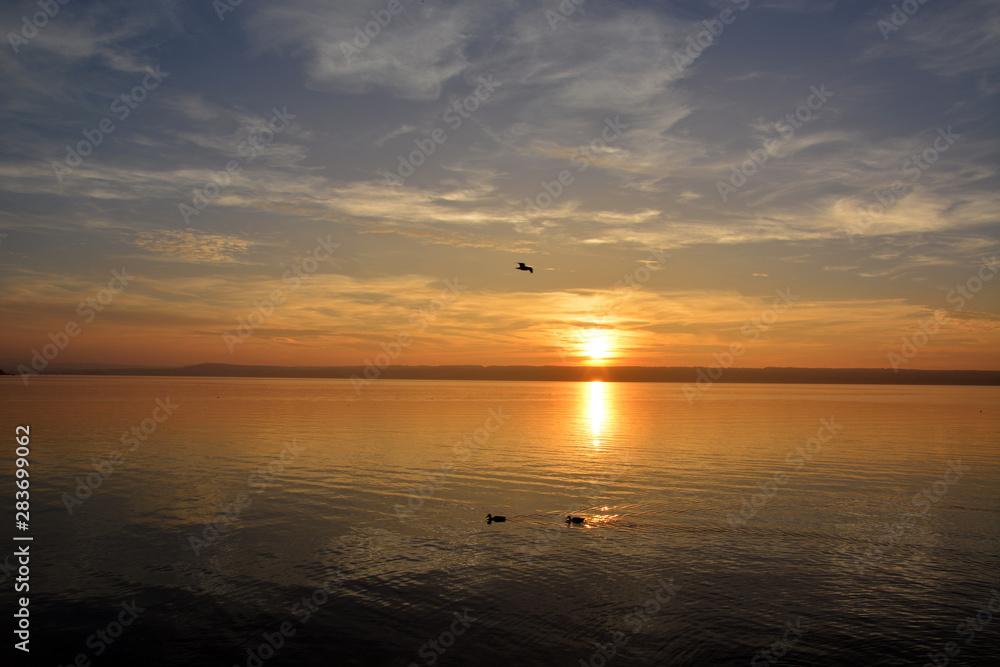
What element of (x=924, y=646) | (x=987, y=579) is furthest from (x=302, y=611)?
(x=987, y=579)

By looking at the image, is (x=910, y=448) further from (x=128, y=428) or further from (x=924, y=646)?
(x=128, y=428)

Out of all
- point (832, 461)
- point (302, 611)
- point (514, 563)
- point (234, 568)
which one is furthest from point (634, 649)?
point (832, 461)

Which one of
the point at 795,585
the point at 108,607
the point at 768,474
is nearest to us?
Answer: the point at 108,607

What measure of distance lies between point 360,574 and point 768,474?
2894 cm

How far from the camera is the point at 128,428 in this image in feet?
210

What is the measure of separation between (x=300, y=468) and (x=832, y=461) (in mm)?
38247

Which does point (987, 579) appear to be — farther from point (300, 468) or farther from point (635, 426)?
point (635, 426)

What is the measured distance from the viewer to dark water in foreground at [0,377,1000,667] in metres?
15.9

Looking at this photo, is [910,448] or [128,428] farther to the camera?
[128,428]

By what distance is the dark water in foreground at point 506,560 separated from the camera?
15.9 meters

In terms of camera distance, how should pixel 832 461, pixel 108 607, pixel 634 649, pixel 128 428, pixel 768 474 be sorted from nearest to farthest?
pixel 634 649, pixel 108 607, pixel 768 474, pixel 832 461, pixel 128 428

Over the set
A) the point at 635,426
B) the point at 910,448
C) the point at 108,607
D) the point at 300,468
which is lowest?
the point at 108,607

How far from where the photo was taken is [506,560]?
2209 cm

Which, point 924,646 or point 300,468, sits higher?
point 300,468
